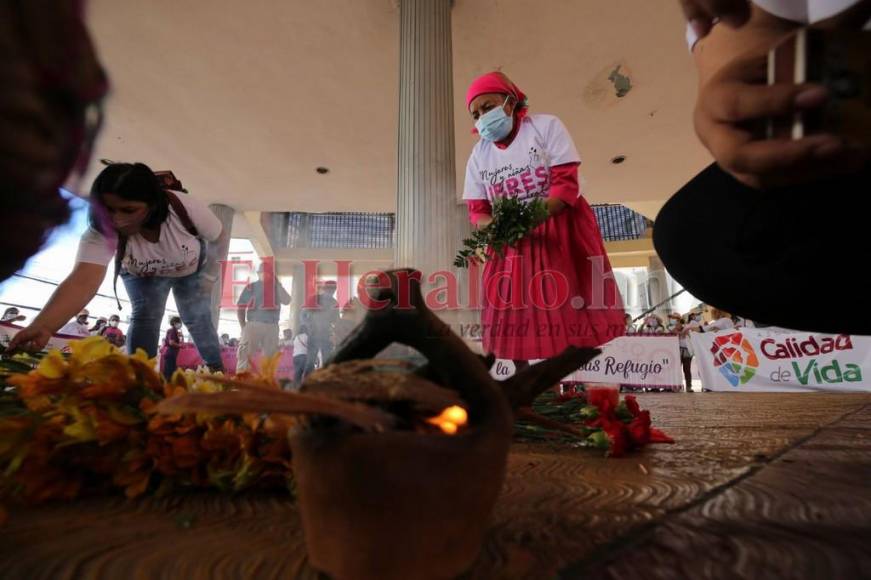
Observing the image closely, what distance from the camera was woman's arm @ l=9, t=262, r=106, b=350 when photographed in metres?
1.08

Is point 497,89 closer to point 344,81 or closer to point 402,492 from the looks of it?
point 402,492

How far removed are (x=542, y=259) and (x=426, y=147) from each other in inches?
59.7

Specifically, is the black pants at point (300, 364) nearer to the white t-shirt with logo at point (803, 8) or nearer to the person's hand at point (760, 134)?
the person's hand at point (760, 134)

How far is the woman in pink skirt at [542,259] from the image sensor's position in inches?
56.2

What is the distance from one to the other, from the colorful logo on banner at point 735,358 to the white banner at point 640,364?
456mm

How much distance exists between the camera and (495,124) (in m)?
1.57

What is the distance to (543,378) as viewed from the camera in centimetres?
38

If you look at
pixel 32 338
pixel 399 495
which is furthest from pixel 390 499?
pixel 32 338

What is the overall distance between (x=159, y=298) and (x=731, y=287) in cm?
184

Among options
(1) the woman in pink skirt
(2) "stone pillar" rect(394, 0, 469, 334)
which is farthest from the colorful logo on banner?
(1) the woman in pink skirt

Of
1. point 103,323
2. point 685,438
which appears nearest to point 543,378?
point 685,438

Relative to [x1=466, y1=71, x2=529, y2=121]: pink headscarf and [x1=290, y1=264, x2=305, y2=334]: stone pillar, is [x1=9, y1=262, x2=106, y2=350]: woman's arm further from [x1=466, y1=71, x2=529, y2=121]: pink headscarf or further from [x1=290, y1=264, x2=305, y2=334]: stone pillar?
[x1=466, y1=71, x2=529, y2=121]: pink headscarf

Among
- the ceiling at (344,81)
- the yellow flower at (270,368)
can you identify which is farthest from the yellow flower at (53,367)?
the ceiling at (344,81)

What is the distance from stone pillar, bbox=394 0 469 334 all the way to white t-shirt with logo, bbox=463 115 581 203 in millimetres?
797
